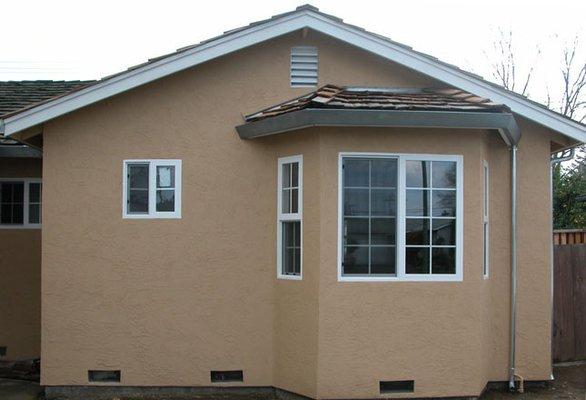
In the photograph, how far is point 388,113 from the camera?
8.81 meters

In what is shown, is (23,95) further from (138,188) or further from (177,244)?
(177,244)

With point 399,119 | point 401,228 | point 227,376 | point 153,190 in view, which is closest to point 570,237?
point 401,228

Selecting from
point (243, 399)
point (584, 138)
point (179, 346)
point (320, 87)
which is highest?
point (320, 87)

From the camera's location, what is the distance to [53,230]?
998 centimetres

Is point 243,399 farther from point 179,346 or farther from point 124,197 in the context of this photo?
point 124,197

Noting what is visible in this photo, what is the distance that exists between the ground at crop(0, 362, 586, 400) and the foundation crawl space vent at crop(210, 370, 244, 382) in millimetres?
2278

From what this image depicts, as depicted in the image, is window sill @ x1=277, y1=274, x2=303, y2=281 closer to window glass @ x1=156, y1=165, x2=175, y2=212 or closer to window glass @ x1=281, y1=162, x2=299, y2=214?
window glass @ x1=281, y1=162, x2=299, y2=214

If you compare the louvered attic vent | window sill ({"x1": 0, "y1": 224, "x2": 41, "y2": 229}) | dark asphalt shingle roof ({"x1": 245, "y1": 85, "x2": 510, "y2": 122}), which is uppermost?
the louvered attic vent

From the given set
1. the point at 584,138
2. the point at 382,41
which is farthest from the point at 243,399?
the point at 584,138

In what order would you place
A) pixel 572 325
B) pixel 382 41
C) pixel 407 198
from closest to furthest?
pixel 407 198, pixel 382 41, pixel 572 325

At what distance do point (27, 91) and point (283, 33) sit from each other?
6441 millimetres

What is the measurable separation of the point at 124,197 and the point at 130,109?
→ 114cm

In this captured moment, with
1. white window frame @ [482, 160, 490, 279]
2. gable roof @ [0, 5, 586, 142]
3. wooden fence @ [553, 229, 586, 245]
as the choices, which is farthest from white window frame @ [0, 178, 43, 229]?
wooden fence @ [553, 229, 586, 245]

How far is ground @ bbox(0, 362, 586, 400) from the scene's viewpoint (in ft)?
32.7
